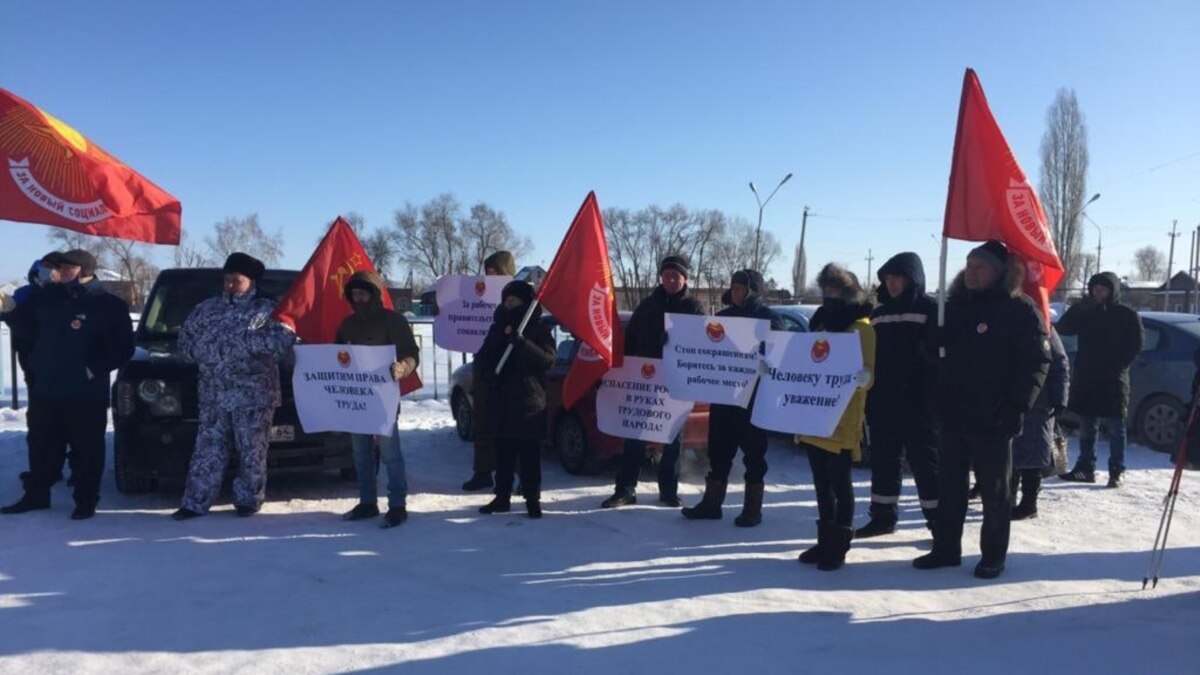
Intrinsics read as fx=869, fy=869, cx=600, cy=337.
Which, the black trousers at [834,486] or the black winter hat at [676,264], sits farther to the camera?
the black winter hat at [676,264]

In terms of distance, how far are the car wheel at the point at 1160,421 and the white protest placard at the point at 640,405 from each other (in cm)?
622

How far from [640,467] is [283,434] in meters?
2.80

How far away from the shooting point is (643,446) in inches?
275

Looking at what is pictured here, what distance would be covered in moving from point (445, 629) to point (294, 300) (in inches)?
128

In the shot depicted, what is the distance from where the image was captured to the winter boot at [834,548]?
5285 millimetres

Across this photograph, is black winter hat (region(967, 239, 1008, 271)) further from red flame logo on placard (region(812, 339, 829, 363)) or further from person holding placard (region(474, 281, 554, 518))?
person holding placard (region(474, 281, 554, 518))

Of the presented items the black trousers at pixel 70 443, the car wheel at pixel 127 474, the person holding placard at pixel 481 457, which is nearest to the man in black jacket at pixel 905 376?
the person holding placard at pixel 481 457

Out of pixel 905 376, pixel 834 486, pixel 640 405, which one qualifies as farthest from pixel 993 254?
pixel 640 405

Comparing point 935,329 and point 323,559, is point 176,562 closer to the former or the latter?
point 323,559

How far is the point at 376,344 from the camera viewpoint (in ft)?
20.9

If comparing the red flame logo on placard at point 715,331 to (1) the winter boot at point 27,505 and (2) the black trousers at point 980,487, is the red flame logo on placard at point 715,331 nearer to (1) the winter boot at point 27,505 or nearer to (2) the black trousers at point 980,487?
(2) the black trousers at point 980,487

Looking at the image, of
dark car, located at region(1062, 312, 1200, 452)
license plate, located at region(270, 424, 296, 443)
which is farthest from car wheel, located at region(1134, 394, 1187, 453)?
license plate, located at region(270, 424, 296, 443)

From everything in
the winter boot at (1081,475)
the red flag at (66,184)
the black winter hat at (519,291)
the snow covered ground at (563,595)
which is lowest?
the snow covered ground at (563,595)

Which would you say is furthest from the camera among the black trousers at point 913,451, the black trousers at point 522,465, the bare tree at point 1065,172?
the bare tree at point 1065,172
